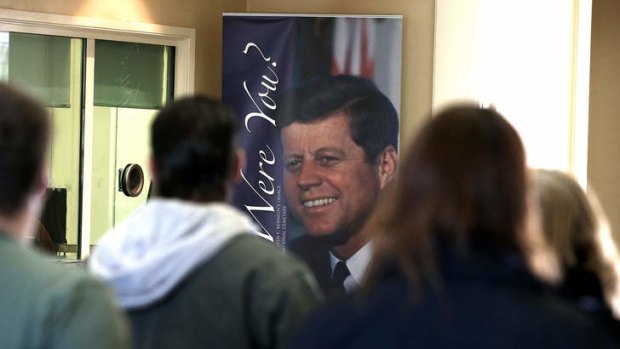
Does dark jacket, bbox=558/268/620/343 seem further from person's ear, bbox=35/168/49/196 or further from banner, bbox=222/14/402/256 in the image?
banner, bbox=222/14/402/256

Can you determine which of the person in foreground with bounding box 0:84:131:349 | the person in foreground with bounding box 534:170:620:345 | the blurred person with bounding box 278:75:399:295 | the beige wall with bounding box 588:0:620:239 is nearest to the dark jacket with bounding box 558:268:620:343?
the person in foreground with bounding box 534:170:620:345

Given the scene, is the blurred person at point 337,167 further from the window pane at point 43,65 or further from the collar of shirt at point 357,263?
the window pane at point 43,65

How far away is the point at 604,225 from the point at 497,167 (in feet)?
2.43

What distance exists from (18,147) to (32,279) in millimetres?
224

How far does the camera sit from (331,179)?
22.3 feet

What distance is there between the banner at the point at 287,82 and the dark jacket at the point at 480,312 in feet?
16.8

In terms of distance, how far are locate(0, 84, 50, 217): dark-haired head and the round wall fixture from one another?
17.8 feet

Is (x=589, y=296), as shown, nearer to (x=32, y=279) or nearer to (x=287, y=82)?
(x=32, y=279)

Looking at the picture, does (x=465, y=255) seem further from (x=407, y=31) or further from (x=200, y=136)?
(x=407, y=31)

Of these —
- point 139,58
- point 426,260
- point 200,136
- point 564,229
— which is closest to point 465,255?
point 426,260

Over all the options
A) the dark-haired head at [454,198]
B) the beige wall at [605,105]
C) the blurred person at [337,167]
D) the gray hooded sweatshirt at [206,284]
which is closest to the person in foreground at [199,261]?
the gray hooded sweatshirt at [206,284]

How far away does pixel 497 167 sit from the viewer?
5.63 feet

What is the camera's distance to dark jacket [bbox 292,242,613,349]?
1.68 m

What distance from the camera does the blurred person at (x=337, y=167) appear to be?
675 cm
